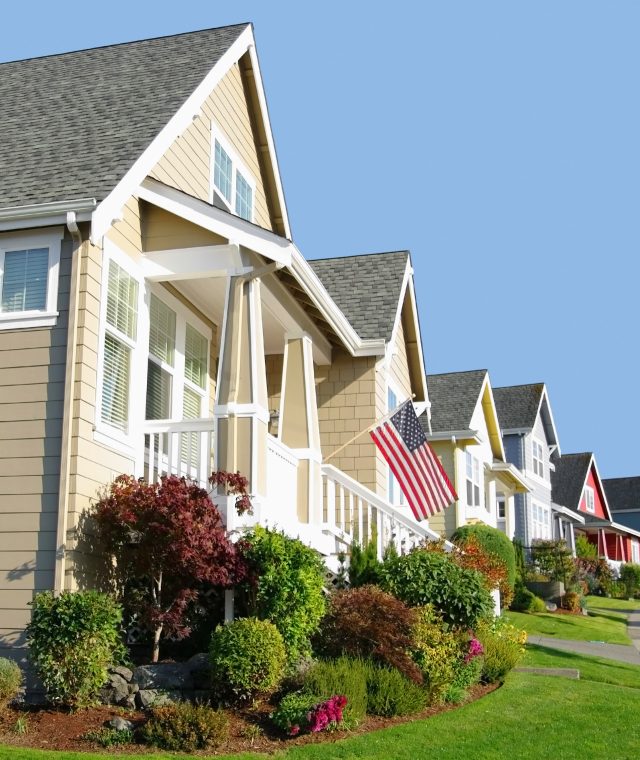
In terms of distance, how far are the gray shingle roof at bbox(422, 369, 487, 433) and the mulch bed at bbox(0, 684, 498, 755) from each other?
1988 cm

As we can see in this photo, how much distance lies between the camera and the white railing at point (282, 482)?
44.2 ft

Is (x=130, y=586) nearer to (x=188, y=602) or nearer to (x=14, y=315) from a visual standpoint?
(x=188, y=602)

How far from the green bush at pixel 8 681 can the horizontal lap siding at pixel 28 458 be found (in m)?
0.67

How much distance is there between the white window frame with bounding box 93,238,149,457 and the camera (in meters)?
11.5

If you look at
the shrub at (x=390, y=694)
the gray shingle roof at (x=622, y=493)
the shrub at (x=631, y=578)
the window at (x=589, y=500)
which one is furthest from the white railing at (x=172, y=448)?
the gray shingle roof at (x=622, y=493)

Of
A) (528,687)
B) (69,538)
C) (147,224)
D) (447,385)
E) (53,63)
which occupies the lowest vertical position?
(528,687)

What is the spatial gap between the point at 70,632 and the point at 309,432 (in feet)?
19.7

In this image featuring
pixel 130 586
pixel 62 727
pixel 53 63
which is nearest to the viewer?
pixel 62 727

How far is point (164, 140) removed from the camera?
1360 cm

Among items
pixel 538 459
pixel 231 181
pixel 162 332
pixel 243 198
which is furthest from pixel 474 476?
pixel 162 332

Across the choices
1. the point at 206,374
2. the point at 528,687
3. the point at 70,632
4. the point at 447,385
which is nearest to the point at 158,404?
the point at 206,374

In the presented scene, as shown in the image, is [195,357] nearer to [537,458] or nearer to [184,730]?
[184,730]

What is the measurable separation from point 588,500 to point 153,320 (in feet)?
159

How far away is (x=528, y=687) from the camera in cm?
1327
